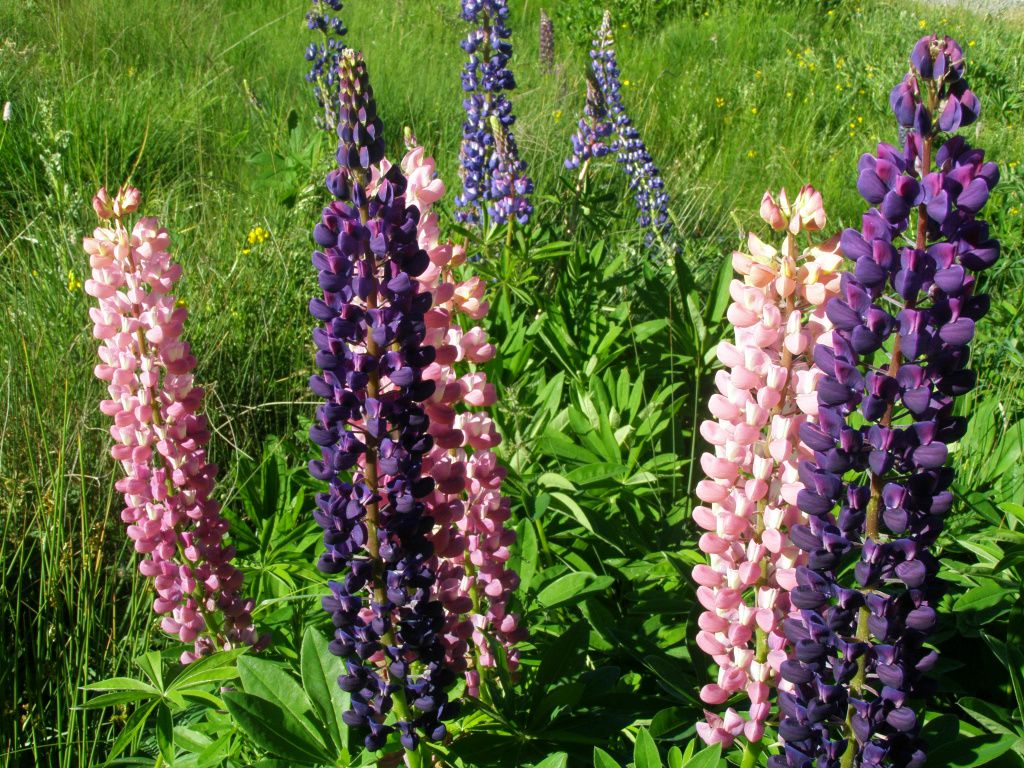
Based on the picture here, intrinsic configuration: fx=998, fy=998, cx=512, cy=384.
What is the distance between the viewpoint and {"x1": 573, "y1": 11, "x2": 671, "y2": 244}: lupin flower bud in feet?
14.7

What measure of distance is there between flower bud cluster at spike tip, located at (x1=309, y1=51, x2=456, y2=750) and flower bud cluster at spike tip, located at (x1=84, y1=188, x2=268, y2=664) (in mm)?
515

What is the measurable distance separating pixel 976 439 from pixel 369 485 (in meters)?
1.95

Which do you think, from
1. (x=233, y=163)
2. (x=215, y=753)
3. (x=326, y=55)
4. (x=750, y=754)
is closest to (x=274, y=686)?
(x=215, y=753)

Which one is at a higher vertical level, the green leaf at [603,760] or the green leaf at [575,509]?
the green leaf at [603,760]

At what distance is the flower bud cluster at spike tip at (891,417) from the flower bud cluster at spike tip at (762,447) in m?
0.09

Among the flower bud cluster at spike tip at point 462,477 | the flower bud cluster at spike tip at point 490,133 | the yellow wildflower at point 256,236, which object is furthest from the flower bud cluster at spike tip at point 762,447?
the yellow wildflower at point 256,236

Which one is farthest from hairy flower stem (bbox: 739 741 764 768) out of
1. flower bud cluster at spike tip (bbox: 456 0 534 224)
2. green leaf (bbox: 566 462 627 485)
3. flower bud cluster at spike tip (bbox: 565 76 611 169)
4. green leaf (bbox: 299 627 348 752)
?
flower bud cluster at spike tip (bbox: 565 76 611 169)

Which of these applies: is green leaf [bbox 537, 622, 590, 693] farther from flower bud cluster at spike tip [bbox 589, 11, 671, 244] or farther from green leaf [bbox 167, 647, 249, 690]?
flower bud cluster at spike tip [bbox 589, 11, 671, 244]

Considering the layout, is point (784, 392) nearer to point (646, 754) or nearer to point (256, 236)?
point (646, 754)

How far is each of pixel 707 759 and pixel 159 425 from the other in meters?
1.14

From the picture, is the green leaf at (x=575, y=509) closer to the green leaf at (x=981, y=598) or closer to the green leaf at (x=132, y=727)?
the green leaf at (x=981, y=598)

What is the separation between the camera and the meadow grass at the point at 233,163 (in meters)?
2.45

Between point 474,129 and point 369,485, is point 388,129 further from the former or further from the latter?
point 369,485

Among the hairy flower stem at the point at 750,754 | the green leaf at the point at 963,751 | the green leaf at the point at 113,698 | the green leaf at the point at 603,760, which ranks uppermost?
the green leaf at the point at 963,751
